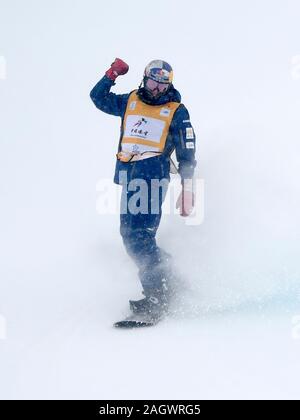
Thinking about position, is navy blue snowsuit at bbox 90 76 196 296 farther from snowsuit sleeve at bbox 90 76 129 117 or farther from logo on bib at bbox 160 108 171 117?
snowsuit sleeve at bbox 90 76 129 117

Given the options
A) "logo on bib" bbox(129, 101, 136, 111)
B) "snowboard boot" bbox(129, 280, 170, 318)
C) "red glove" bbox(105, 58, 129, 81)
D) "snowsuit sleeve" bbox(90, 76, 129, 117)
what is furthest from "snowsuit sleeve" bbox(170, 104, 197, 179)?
"snowboard boot" bbox(129, 280, 170, 318)

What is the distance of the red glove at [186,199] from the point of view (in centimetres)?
445

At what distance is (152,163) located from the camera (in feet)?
15.1

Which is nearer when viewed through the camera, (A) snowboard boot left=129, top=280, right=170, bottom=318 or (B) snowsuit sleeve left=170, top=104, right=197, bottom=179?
(A) snowboard boot left=129, top=280, right=170, bottom=318

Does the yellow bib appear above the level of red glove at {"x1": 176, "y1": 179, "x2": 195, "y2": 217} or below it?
above

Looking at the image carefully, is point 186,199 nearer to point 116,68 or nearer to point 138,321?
point 138,321

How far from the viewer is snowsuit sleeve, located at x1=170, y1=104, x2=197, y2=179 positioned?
14.8ft

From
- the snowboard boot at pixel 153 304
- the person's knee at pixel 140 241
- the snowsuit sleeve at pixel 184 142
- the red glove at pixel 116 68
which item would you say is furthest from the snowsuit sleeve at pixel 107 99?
the snowboard boot at pixel 153 304

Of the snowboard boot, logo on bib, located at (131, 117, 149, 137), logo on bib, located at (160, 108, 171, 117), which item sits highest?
logo on bib, located at (160, 108, 171, 117)

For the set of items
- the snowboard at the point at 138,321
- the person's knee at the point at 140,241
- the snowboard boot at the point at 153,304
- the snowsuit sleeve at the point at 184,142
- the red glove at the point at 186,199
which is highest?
the snowsuit sleeve at the point at 184,142

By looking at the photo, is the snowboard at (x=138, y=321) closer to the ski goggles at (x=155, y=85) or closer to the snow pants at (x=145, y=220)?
the snow pants at (x=145, y=220)

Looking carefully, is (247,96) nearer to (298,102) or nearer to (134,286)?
(298,102)

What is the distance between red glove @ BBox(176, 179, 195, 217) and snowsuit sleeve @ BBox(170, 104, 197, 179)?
0.19 ft

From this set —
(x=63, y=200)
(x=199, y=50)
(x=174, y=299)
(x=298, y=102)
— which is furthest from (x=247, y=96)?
(x=174, y=299)
